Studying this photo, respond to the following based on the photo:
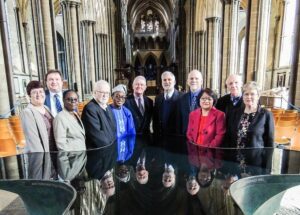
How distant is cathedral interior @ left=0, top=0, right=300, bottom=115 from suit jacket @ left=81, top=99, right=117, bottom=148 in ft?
15.8

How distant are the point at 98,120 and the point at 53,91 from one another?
0.94m

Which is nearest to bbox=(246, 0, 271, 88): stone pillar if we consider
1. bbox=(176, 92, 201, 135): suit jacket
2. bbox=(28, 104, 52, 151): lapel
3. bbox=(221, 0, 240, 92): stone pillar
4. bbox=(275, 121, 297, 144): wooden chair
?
bbox=(221, 0, 240, 92): stone pillar

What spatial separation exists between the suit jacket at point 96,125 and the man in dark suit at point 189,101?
1.17m

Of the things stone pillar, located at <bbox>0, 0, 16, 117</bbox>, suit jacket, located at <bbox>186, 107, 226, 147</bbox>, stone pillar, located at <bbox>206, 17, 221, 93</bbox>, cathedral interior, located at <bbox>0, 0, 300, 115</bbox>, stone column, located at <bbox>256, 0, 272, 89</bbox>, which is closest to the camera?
suit jacket, located at <bbox>186, 107, 226, 147</bbox>

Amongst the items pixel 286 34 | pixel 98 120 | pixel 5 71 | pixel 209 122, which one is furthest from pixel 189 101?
pixel 286 34

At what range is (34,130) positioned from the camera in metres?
2.30

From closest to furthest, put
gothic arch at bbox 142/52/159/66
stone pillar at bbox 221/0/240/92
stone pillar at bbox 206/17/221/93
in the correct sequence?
stone pillar at bbox 221/0/240/92 < stone pillar at bbox 206/17/221/93 < gothic arch at bbox 142/52/159/66

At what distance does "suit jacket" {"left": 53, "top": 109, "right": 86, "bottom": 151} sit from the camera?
2316 mm

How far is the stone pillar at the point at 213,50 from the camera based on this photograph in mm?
14683

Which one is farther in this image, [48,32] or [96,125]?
[48,32]

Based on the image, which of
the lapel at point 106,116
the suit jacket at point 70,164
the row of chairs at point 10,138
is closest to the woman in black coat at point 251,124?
the lapel at point 106,116

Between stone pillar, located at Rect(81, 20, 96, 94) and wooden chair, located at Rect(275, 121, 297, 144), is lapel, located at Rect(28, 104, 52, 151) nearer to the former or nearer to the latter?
wooden chair, located at Rect(275, 121, 297, 144)

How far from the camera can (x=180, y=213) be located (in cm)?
127

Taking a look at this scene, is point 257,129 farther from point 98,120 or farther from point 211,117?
point 98,120
